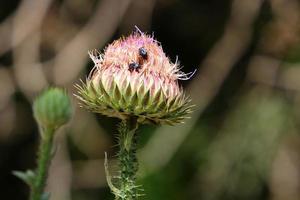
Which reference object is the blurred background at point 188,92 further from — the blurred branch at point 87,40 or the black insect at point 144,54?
the black insect at point 144,54

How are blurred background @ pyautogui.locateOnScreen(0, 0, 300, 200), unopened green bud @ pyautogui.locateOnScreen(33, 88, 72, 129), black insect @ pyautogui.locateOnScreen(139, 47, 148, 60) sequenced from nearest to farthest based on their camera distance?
1. unopened green bud @ pyautogui.locateOnScreen(33, 88, 72, 129)
2. black insect @ pyautogui.locateOnScreen(139, 47, 148, 60)
3. blurred background @ pyautogui.locateOnScreen(0, 0, 300, 200)

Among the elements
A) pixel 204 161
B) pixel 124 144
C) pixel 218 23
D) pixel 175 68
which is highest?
pixel 218 23

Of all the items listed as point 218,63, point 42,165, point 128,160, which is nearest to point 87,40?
point 218,63

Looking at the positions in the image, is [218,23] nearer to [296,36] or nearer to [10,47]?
[296,36]

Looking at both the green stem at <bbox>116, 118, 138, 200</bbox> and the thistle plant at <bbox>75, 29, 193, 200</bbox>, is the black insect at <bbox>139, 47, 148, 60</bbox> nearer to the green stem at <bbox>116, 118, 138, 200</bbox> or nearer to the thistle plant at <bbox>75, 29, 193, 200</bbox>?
the thistle plant at <bbox>75, 29, 193, 200</bbox>

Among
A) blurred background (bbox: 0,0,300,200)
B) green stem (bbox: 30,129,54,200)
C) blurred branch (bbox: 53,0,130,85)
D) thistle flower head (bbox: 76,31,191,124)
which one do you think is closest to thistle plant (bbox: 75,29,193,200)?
thistle flower head (bbox: 76,31,191,124)

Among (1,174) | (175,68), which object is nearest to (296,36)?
(1,174)
